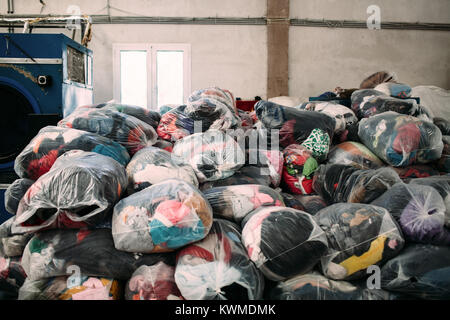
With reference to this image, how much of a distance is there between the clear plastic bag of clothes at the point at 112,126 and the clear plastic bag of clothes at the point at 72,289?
803 mm

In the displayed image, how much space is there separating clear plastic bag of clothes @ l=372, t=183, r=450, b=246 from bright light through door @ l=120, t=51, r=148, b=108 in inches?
196

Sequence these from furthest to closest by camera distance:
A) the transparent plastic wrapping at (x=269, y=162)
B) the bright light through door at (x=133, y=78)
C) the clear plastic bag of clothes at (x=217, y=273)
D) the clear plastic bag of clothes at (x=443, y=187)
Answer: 1. the bright light through door at (x=133, y=78)
2. the transparent plastic wrapping at (x=269, y=162)
3. the clear plastic bag of clothes at (x=443, y=187)
4. the clear plastic bag of clothes at (x=217, y=273)

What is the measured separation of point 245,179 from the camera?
156 cm

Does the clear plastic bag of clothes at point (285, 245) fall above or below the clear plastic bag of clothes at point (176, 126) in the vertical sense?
below

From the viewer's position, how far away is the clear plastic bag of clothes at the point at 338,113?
2.01 metres

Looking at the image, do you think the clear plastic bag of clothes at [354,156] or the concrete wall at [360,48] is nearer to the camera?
the clear plastic bag of clothes at [354,156]

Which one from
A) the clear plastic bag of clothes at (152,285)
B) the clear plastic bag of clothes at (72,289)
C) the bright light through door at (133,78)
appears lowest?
the clear plastic bag of clothes at (72,289)

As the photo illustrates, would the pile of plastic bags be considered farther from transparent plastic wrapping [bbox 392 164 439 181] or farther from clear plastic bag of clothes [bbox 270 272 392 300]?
transparent plastic wrapping [bbox 392 164 439 181]

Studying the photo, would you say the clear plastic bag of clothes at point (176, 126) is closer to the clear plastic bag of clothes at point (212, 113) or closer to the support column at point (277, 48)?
the clear plastic bag of clothes at point (212, 113)

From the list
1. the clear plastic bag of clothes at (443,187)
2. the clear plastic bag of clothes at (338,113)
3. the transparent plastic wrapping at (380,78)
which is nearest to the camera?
the clear plastic bag of clothes at (443,187)

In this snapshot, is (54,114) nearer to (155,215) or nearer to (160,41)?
(155,215)

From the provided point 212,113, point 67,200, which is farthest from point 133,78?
point 67,200

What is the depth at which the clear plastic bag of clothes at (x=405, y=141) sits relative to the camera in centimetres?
158

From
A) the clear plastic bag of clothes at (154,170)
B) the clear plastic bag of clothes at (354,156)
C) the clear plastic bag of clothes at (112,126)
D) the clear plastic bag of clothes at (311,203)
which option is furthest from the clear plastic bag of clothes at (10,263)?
the clear plastic bag of clothes at (354,156)
